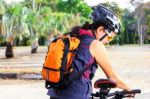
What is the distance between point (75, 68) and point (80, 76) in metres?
0.07

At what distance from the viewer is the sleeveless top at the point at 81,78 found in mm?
3582

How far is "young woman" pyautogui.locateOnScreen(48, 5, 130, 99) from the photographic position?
3533mm

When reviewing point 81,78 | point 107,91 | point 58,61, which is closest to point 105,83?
point 107,91

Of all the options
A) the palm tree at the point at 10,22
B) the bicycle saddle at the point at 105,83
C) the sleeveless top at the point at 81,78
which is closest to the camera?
the bicycle saddle at the point at 105,83

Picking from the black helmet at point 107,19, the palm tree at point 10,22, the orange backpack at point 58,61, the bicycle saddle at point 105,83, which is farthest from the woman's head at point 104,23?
the palm tree at point 10,22

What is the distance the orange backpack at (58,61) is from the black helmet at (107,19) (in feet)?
0.82

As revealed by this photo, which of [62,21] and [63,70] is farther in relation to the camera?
[62,21]

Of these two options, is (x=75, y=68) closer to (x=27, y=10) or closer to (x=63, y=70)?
(x=63, y=70)

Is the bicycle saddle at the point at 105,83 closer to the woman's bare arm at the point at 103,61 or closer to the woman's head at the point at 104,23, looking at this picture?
the woman's bare arm at the point at 103,61

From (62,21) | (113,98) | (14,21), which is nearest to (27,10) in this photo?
(14,21)

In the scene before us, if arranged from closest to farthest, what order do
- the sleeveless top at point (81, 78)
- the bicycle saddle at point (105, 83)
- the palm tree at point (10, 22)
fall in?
the bicycle saddle at point (105, 83), the sleeveless top at point (81, 78), the palm tree at point (10, 22)

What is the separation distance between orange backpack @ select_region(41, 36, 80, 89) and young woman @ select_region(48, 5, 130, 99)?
0.06 metres

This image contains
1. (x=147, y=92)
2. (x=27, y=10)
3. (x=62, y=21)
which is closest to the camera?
(x=147, y=92)

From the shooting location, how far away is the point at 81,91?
359cm
